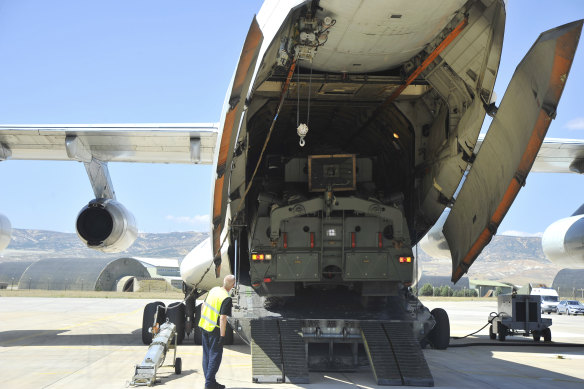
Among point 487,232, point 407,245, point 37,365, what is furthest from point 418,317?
point 37,365

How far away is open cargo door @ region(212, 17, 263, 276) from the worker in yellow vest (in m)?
1.03

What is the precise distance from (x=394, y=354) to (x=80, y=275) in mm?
46927

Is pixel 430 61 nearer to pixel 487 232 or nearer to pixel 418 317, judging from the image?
pixel 487 232

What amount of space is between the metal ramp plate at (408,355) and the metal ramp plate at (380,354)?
0.06m

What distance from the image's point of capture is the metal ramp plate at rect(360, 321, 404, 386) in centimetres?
643

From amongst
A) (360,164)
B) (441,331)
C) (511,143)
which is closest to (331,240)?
(360,164)

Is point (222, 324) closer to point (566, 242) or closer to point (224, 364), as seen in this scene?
point (224, 364)

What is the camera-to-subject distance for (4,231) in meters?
10.9

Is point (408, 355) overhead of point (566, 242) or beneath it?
beneath

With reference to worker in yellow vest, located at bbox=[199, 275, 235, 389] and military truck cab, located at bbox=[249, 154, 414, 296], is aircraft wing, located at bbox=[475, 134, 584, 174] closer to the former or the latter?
military truck cab, located at bbox=[249, 154, 414, 296]

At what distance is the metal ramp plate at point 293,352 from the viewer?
6.38 m

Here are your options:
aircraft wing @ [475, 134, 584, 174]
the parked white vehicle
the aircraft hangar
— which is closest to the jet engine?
aircraft wing @ [475, 134, 584, 174]

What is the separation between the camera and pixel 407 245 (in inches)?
313

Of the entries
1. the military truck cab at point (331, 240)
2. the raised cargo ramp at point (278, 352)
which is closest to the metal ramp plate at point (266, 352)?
the raised cargo ramp at point (278, 352)
